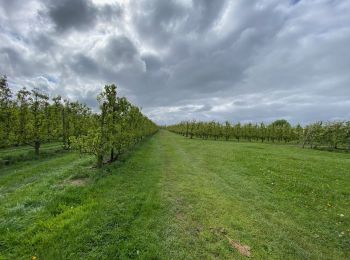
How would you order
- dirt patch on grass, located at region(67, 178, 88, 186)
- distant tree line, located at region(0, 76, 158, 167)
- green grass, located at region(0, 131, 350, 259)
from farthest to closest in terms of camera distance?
distant tree line, located at region(0, 76, 158, 167) < dirt patch on grass, located at region(67, 178, 88, 186) < green grass, located at region(0, 131, 350, 259)

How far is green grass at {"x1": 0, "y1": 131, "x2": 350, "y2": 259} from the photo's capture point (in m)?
5.61

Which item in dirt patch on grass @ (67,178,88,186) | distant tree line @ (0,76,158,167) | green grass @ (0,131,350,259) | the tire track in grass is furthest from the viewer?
distant tree line @ (0,76,158,167)

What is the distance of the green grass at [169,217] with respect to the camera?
5.61 metres

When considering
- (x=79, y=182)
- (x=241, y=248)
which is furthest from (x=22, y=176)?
(x=241, y=248)

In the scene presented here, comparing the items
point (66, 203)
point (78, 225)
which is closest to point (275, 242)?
point (78, 225)

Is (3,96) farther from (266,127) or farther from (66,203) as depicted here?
(266,127)

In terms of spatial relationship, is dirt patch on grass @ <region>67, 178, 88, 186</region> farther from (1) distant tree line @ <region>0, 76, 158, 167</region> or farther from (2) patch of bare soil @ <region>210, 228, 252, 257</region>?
(2) patch of bare soil @ <region>210, 228, 252, 257</region>

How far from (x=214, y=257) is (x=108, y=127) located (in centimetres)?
1137

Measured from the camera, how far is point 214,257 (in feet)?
17.7

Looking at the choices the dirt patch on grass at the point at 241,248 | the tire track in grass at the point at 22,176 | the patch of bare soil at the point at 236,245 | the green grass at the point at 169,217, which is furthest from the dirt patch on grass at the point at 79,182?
the dirt patch on grass at the point at 241,248

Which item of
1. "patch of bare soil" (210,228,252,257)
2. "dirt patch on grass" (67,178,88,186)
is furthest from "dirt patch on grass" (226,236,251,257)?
"dirt patch on grass" (67,178,88,186)

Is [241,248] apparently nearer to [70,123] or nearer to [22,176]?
[22,176]

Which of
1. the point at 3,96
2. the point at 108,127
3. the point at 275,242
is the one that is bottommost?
the point at 275,242

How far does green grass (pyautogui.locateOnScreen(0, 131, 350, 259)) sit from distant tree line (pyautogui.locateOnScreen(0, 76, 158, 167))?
2.21m
